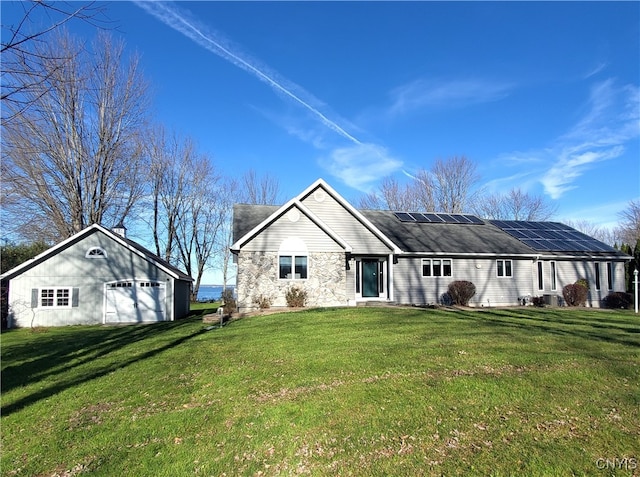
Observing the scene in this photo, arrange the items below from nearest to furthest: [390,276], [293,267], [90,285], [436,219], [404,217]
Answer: [293,267] < [390,276] < [90,285] < [404,217] < [436,219]

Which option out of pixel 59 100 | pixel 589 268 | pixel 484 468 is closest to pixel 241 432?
pixel 484 468

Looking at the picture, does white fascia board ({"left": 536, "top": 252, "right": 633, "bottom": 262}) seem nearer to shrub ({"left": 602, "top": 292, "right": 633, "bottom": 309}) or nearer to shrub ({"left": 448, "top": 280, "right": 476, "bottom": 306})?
shrub ({"left": 602, "top": 292, "right": 633, "bottom": 309})

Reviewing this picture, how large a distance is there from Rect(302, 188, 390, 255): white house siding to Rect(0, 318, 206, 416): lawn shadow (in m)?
8.75

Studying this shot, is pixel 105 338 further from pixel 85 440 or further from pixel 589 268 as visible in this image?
pixel 589 268

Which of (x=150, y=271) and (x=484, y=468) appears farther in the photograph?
(x=150, y=271)

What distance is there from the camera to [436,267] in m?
21.2

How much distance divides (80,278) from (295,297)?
11076mm

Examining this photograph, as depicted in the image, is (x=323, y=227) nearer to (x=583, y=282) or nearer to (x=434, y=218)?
(x=434, y=218)

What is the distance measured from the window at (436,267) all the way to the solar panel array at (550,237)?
5.28 m

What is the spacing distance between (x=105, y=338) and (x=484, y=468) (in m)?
14.1

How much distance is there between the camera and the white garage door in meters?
20.0

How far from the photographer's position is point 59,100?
1046 inches

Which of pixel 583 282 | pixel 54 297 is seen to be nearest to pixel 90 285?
pixel 54 297

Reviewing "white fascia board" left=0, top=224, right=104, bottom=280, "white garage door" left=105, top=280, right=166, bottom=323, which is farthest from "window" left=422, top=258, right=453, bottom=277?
"white fascia board" left=0, top=224, right=104, bottom=280
